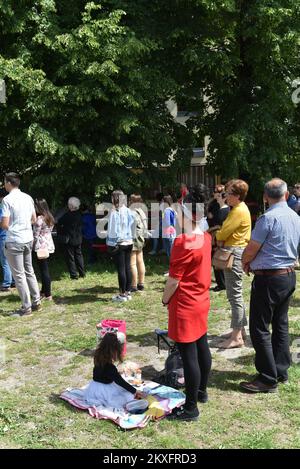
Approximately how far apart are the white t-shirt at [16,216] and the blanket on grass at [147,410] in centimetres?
297

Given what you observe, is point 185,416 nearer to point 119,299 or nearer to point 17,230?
point 17,230

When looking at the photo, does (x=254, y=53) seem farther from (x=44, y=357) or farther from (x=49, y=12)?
(x=44, y=357)

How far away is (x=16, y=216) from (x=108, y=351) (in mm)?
3319

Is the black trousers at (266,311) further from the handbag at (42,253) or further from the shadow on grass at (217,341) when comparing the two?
the handbag at (42,253)

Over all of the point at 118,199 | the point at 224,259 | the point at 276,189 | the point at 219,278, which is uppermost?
the point at 276,189

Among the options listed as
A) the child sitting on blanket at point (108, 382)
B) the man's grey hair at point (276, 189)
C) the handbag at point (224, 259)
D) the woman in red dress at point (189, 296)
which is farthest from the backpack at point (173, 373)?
the man's grey hair at point (276, 189)

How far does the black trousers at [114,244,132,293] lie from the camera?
27.6ft

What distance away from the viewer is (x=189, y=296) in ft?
14.6

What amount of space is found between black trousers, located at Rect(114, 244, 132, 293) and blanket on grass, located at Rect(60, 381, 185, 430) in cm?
343

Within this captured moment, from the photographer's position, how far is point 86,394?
490 cm

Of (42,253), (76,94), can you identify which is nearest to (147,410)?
(42,253)

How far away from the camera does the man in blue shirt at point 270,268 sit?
491 centimetres

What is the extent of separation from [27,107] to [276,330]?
24.0ft
